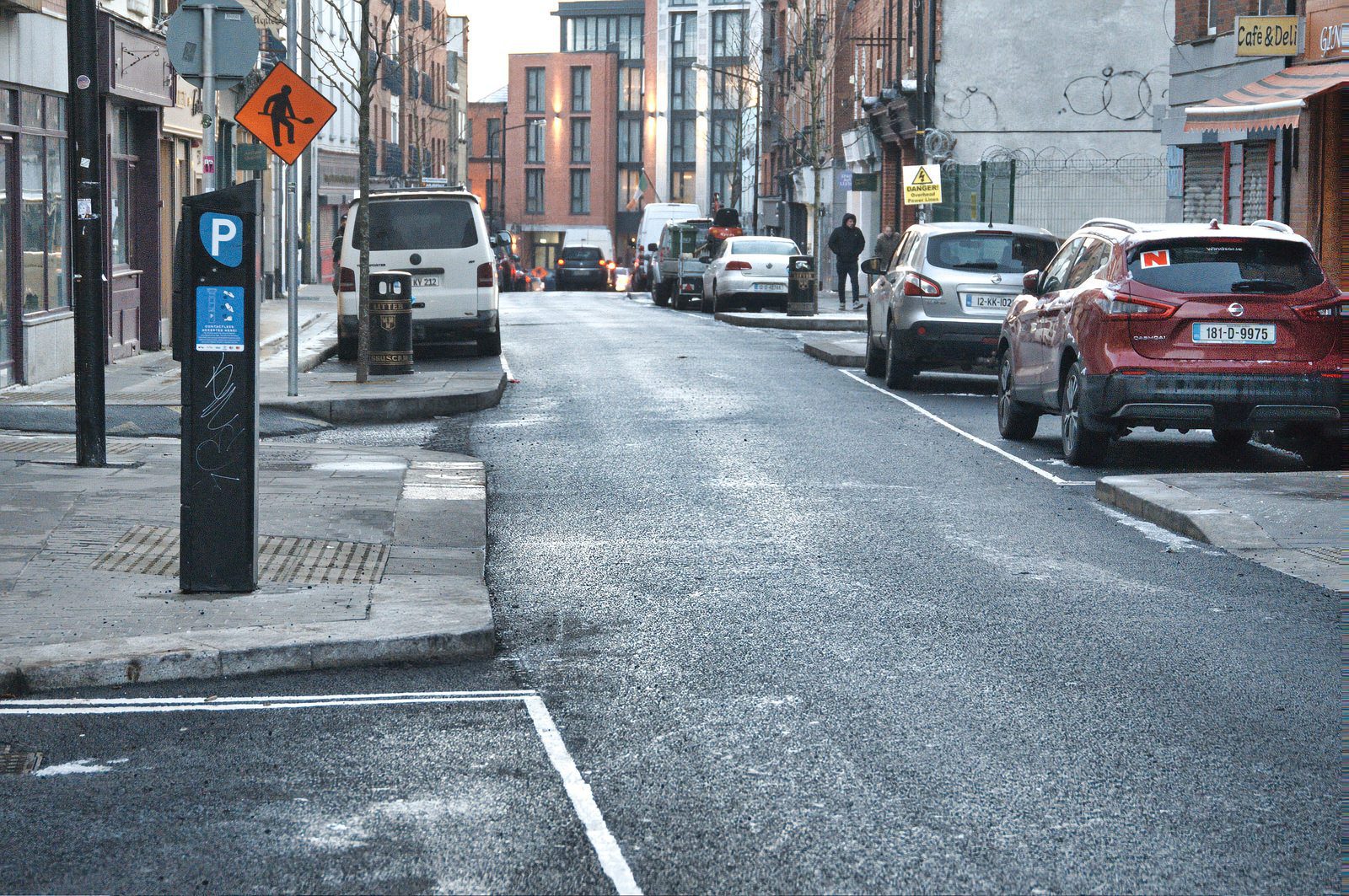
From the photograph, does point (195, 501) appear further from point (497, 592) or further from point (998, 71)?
point (998, 71)

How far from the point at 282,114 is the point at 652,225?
49.0 meters

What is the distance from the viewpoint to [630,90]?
12125cm

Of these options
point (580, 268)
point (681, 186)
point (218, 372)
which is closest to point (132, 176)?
point (218, 372)

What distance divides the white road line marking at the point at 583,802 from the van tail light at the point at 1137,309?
7471 mm

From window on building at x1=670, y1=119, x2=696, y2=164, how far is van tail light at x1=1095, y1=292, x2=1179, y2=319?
106380mm

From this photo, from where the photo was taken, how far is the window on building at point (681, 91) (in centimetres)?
11712

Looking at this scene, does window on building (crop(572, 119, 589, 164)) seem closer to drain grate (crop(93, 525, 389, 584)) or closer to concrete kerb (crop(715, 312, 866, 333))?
concrete kerb (crop(715, 312, 866, 333))

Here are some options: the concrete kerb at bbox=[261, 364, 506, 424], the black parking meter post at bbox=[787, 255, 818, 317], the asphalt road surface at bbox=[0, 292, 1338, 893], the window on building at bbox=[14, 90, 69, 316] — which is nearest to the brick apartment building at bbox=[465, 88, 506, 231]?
the black parking meter post at bbox=[787, 255, 818, 317]

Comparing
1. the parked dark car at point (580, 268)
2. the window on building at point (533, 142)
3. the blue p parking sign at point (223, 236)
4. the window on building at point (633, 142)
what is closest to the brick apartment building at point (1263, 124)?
the blue p parking sign at point (223, 236)

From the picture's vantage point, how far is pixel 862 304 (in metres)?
44.8

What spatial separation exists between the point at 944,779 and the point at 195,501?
149 inches

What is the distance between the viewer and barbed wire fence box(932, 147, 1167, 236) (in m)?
39.2

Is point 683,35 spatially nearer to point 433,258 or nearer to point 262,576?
point 433,258

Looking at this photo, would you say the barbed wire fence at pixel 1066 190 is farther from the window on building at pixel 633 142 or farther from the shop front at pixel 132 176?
the window on building at pixel 633 142
